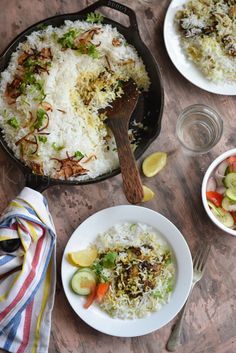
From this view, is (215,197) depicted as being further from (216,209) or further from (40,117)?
(40,117)

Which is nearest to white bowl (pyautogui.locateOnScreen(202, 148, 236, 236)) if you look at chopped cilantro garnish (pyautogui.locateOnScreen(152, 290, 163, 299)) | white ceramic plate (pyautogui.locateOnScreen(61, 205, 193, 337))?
white ceramic plate (pyautogui.locateOnScreen(61, 205, 193, 337))

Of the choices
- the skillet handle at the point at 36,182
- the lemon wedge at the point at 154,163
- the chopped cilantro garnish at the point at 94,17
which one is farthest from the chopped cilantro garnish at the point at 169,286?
the chopped cilantro garnish at the point at 94,17

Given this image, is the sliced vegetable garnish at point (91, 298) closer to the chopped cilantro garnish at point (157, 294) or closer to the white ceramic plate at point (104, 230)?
the white ceramic plate at point (104, 230)

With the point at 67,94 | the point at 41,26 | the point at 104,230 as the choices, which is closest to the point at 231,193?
the point at 104,230

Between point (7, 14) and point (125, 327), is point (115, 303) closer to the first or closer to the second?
point (125, 327)

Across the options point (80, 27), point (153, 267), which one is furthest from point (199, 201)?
point (80, 27)

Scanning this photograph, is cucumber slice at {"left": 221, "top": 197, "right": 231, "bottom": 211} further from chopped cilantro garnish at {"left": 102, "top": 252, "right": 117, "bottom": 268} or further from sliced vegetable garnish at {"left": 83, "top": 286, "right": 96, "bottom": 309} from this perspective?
sliced vegetable garnish at {"left": 83, "top": 286, "right": 96, "bottom": 309}
